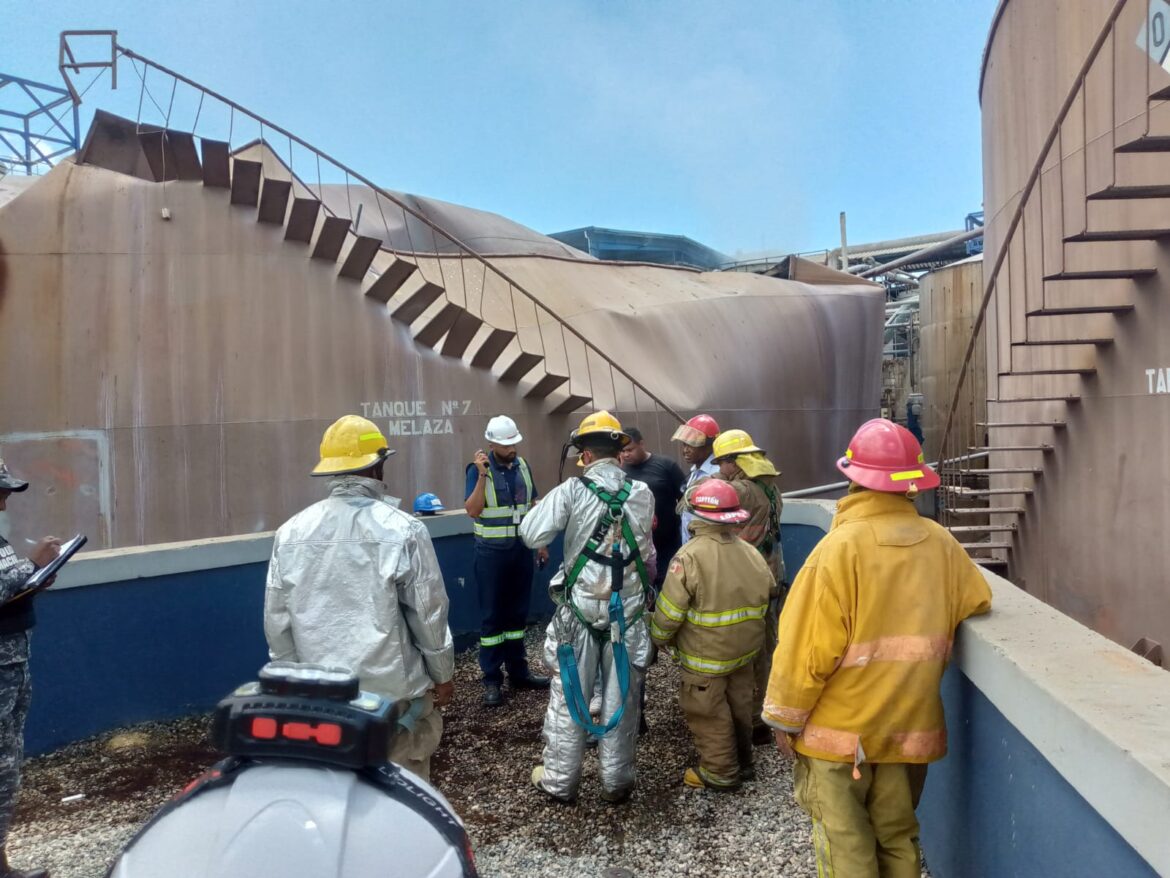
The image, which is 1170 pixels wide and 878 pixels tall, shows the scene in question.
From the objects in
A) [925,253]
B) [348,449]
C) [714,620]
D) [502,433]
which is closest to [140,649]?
[502,433]

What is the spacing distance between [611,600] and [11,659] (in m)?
2.48

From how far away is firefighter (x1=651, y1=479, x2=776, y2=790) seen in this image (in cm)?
390

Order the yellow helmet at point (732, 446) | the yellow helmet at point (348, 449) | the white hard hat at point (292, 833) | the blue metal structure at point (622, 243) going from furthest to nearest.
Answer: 1. the blue metal structure at point (622, 243)
2. the yellow helmet at point (732, 446)
3. the yellow helmet at point (348, 449)
4. the white hard hat at point (292, 833)

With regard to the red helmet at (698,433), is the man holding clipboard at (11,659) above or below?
below

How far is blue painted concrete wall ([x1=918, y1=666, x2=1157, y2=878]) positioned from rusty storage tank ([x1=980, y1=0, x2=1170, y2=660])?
389cm

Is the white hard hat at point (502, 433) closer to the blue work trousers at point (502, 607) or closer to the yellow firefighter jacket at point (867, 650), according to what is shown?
the blue work trousers at point (502, 607)

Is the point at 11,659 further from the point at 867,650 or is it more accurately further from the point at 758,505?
the point at 758,505

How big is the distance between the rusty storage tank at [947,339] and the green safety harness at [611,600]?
50.0ft

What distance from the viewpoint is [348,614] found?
3023 mm

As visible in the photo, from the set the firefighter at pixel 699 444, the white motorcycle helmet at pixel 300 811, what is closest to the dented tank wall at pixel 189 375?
the firefighter at pixel 699 444

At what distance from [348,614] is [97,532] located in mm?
5834

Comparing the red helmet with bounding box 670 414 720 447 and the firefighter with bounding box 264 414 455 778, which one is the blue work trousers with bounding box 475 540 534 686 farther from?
the firefighter with bounding box 264 414 455 778

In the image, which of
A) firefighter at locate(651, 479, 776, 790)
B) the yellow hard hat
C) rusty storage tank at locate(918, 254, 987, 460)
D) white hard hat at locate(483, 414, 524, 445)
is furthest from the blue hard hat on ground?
rusty storage tank at locate(918, 254, 987, 460)

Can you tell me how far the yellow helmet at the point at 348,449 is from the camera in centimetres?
313
